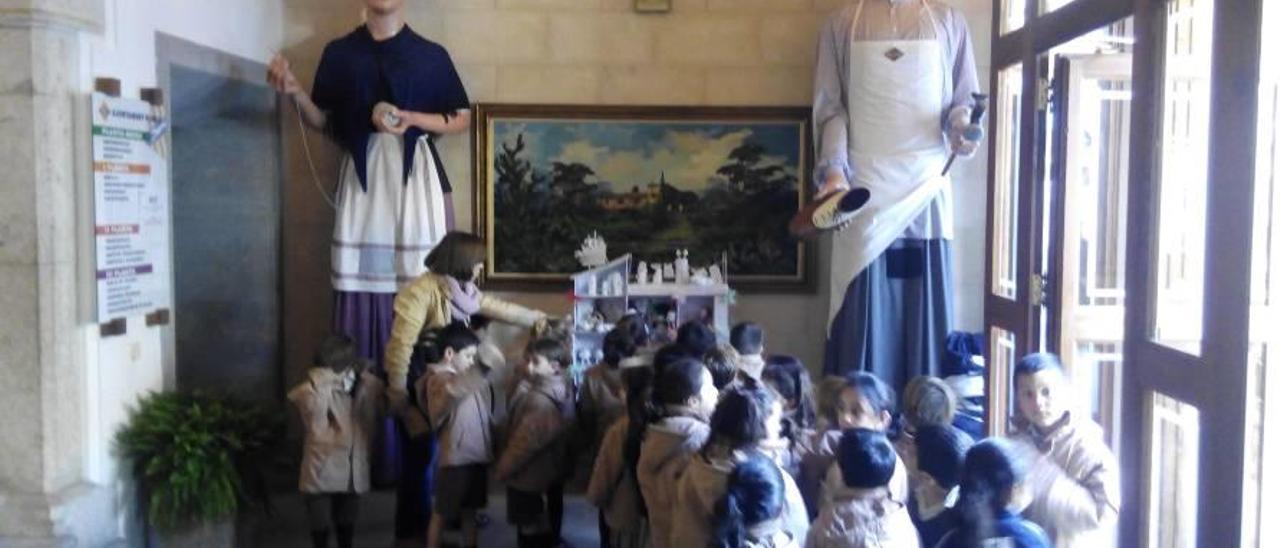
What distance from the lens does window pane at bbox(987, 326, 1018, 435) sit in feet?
14.1

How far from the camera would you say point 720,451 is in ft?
9.96

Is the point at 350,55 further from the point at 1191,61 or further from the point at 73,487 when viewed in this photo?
the point at 1191,61

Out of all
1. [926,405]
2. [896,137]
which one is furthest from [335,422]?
[896,137]

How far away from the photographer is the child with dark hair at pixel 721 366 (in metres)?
3.85

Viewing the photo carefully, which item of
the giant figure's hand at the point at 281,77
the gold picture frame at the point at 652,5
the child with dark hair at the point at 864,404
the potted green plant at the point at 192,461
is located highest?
the gold picture frame at the point at 652,5

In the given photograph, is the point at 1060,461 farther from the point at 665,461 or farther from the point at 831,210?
the point at 831,210

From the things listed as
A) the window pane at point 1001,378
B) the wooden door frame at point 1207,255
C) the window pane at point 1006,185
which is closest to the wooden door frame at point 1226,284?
the wooden door frame at point 1207,255

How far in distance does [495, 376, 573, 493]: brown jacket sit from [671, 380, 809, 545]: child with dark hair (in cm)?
142

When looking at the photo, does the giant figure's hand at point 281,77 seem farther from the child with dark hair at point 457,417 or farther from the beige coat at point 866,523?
the beige coat at point 866,523

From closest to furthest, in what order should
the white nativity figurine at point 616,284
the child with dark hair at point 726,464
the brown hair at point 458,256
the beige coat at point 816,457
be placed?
the child with dark hair at point 726,464 < the beige coat at point 816,457 < the brown hair at point 458,256 < the white nativity figurine at point 616,284

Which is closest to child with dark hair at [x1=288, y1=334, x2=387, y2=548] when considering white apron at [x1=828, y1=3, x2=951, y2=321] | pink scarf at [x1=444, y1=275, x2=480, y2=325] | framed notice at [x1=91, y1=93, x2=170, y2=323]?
pink scarf at [x1=444, y1=275, x2=480, y2=325]

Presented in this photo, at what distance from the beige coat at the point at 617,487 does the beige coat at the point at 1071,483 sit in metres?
1.42

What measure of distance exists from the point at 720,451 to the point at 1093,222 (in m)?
1.60

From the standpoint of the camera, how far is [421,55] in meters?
5.86
